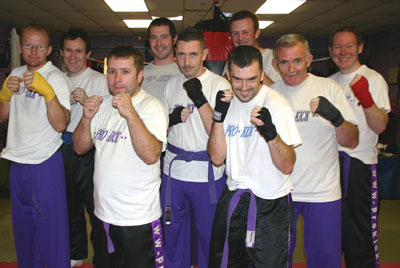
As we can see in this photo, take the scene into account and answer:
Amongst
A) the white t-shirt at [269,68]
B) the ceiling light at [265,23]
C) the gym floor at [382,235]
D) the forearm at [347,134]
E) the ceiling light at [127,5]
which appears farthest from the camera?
the ceiling light at [265,23]

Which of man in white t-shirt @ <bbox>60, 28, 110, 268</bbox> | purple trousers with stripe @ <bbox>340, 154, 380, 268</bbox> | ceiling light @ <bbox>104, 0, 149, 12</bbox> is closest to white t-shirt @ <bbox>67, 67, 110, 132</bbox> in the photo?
man in white t-shirt @ <bbox>60, 28, 110, 268</bbox>

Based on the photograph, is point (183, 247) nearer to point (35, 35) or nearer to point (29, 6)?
point (35, 35)

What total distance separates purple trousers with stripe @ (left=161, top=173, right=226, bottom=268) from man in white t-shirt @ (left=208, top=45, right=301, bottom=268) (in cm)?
39

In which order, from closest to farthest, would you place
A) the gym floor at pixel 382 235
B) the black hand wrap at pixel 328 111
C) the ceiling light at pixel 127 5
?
the black hand wrap at pixel 328 111 < the gym floor at pixel 382 235 < the ceiling light at pixel 127 5

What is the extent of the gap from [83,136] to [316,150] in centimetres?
143

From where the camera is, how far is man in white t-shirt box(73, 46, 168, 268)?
187cm

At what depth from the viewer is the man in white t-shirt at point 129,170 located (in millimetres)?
1871

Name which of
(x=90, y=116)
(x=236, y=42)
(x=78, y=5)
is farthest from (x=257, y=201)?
(x=78, y=5)

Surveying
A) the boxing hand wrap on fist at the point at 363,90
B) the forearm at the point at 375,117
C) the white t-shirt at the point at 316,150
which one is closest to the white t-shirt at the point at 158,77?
the white t-shirt at the point at 316,150

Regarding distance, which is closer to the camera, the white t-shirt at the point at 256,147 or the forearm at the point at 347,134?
the white t-shirt at the point at 256,147

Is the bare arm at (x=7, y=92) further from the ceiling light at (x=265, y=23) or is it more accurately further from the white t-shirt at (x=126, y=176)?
the ceiling light at (x=265, y=23)

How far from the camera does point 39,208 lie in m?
2.32

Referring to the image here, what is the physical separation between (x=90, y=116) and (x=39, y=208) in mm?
799

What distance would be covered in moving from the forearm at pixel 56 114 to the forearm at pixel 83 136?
0.66 ft
